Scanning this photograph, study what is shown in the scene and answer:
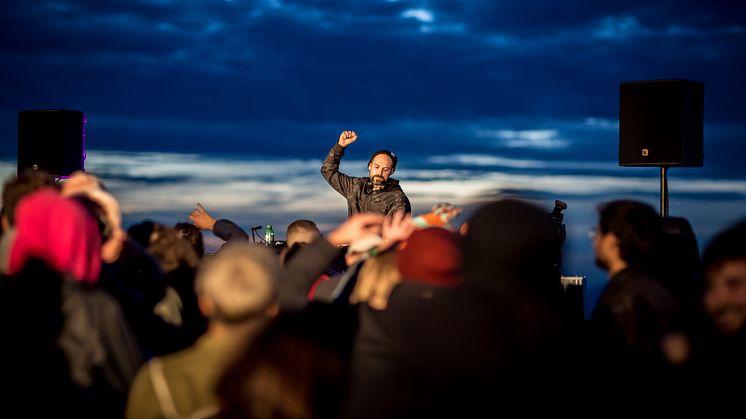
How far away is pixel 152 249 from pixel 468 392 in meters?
2.12

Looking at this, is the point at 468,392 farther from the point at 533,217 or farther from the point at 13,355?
the point at 13,355

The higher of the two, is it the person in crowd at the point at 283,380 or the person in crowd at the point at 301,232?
the person in crowd at the point at 301,232

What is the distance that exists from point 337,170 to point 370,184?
0.37 m

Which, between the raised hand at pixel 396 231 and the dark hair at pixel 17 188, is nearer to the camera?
the dark hair at pixel 17 188

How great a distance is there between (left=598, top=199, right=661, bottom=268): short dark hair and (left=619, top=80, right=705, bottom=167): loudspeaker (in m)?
4.26

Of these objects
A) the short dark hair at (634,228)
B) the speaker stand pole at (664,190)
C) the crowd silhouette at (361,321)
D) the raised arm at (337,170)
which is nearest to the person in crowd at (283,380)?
the crowd silhouette at (361,321)

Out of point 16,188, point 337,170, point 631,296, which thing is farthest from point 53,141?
point 631,296

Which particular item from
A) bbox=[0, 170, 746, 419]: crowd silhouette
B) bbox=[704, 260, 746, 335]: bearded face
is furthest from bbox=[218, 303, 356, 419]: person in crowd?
bbox=[704, 260, 746, 335]: bearded face

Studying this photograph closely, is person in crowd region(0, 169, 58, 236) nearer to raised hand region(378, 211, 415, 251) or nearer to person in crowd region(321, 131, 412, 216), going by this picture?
raised hand region(378, 211, 415, 251)

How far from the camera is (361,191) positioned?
23.2 ft

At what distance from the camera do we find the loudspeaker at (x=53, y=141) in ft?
26.1

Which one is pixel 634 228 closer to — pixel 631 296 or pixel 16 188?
pixel 631 296

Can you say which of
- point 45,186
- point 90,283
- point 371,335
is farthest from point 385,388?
point 45,186

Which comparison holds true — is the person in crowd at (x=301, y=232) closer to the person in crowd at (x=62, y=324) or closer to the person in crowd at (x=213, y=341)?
the person in crowd at (x=62, y=324)
